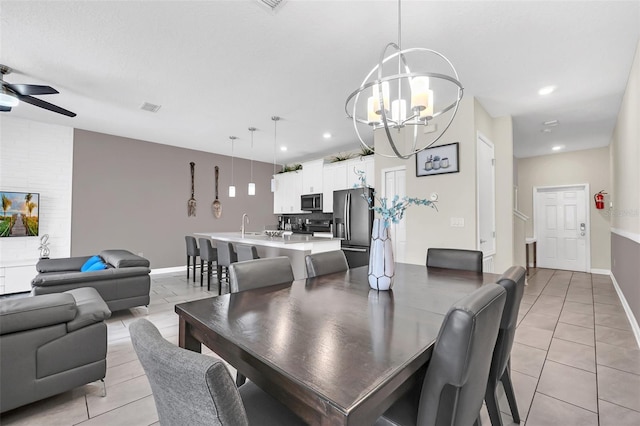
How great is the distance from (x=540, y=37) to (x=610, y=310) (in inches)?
137

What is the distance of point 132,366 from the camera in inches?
89.7

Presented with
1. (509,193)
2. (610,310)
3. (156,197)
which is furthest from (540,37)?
(156,197)

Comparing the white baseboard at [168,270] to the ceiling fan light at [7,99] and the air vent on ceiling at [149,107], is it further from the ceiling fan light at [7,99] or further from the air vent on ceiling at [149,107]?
the ceiling fan light at [7,99]

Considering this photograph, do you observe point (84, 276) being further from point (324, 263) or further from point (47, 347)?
point (324, 263)

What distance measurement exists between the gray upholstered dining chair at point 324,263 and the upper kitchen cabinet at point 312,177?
4284 mm

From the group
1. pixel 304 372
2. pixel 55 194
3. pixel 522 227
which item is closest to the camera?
pixel 304 372

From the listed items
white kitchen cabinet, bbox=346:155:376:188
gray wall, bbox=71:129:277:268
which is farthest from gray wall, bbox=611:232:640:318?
gray wall, bbox=71:129:277:268

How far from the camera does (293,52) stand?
8.85ft

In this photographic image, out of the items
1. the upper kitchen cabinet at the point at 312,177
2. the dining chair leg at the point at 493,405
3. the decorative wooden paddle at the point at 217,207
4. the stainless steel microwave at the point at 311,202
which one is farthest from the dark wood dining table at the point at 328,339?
the decorative wooden paddle at the point at 217,207

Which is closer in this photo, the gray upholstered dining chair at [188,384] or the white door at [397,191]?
the gray upholstered dining chair at [188,384]

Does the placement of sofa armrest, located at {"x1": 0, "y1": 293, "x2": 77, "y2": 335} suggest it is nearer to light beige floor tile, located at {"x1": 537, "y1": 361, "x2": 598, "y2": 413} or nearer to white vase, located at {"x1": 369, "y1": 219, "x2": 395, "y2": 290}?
white vase, located at {"x1": 369, "y1": 219, "x2": 395, "y2": 290}

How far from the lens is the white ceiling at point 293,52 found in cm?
217

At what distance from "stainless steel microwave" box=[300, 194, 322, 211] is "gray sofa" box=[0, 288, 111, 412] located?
4.93 metres

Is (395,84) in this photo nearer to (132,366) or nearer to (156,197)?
(132,366)
